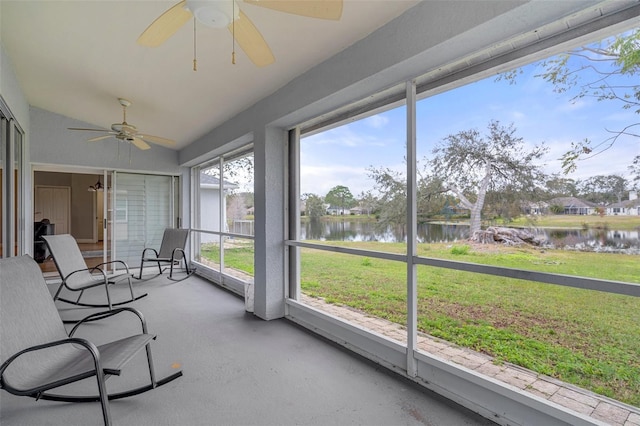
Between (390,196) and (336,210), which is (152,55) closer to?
(336,210)

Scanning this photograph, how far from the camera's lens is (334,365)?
2.56m

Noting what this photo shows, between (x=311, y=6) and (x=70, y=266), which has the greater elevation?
(x=311, y=6)

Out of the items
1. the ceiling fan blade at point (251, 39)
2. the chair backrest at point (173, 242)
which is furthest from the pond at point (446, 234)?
the chair backrest at point (173, 242)

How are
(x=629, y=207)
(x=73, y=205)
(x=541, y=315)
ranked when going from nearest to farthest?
(x=629, y=207), (x=541, y=315), (x=73, y=205)

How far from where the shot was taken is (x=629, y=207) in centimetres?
159

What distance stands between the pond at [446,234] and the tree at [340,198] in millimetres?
172

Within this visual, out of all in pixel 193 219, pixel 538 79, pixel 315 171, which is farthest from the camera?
pixel 193 219

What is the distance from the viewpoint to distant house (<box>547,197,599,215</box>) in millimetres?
1715

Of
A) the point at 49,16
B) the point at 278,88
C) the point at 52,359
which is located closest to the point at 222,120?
the point at 278,88

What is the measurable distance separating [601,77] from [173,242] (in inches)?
241

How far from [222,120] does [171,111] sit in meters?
0.69

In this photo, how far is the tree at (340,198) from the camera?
127 inches

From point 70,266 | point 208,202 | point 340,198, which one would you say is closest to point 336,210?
point 340,198

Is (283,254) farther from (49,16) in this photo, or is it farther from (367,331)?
(49,16)
